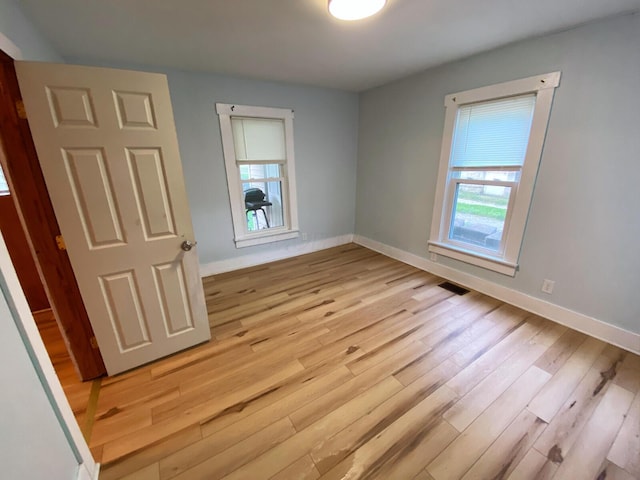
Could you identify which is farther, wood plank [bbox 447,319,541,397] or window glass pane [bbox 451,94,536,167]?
window glass pane [bbox 451,94,536,167]

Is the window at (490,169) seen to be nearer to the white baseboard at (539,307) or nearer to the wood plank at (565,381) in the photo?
the white baseboard at (539,307)

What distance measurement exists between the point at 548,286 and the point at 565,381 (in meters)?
0.96

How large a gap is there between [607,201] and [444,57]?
1960 millimetres

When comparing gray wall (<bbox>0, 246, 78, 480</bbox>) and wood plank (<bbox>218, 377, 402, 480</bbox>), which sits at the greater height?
gray wall (<bbox>0, 246, 78, 480</bbox>)

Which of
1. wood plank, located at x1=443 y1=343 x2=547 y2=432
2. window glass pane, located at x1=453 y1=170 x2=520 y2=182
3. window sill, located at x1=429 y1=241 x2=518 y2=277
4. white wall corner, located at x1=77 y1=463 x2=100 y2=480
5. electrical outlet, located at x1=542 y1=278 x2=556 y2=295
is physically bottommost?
wood plank, located at x1=443 y1=343 x2=547 y2=432

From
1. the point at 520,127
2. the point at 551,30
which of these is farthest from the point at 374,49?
the point at 520,127

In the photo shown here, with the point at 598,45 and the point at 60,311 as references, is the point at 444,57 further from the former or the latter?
the point at 60,311

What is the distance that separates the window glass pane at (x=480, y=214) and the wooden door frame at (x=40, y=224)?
3.64 metres

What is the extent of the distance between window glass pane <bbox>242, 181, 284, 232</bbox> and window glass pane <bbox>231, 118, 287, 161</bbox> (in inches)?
18.3

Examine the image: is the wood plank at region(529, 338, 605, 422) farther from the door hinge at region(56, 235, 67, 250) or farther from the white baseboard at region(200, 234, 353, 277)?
the white baseboard at region(200, 234, 353, 277)

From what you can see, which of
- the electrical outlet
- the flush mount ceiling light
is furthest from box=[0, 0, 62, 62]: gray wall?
the electrical outlet

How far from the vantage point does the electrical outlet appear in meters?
2.40

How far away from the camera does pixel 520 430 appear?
1.46 meters

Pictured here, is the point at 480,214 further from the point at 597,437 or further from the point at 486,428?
the point at 486,428
